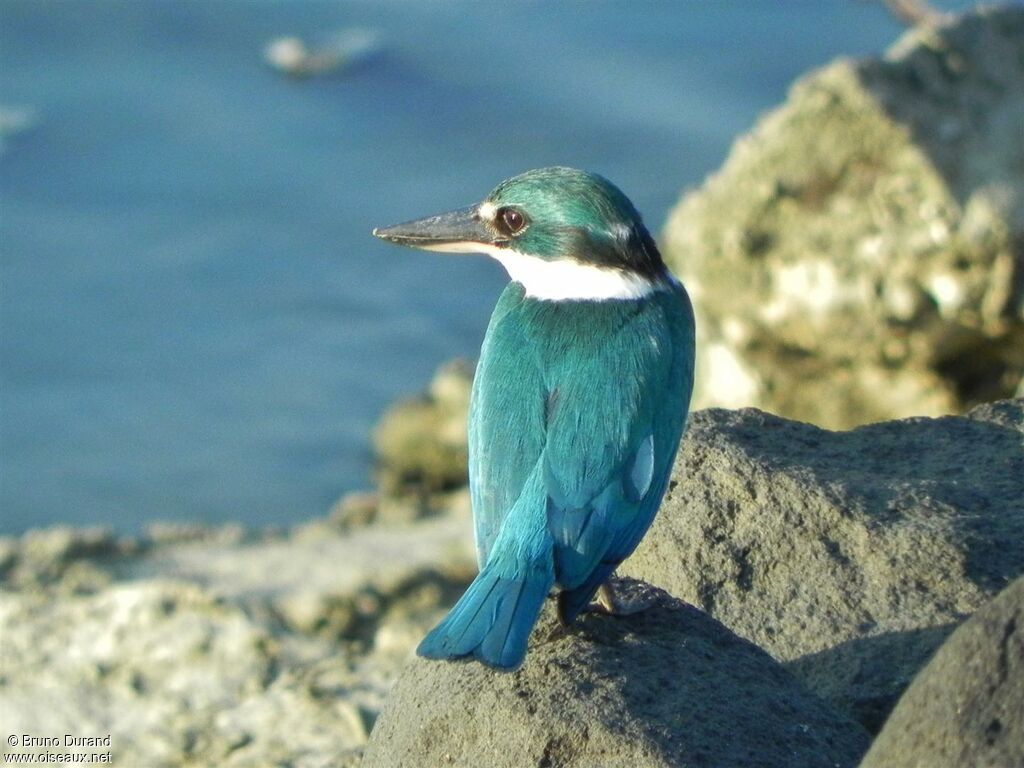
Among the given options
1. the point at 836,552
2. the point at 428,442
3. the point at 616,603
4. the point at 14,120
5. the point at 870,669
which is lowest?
the point at 870,669

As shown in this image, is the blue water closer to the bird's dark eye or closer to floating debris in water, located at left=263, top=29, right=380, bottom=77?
→ floating debris in water, located at left=263, top=29, right=380, bottom=77

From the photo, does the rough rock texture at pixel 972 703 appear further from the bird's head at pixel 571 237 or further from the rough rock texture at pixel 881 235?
the rough rock texture at pixel 881 235

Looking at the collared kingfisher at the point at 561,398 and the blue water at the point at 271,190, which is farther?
the blue water at the point at 271,190

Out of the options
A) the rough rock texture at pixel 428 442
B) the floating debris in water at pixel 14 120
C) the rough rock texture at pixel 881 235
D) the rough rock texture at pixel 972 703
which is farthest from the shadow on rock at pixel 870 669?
the floating debris in water at pixel 14 120

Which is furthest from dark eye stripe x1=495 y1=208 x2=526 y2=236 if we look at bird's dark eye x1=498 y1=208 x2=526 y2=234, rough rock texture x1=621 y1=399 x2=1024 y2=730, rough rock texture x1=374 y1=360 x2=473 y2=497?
rough rock texture x1=374 y1=360 x2=473 y2=497

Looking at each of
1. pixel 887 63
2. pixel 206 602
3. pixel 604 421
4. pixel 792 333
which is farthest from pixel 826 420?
pixel 604 421

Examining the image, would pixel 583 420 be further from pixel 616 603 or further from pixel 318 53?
pixel 318 53

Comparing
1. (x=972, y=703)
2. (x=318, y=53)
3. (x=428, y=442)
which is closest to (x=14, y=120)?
(x=318, y=53)
